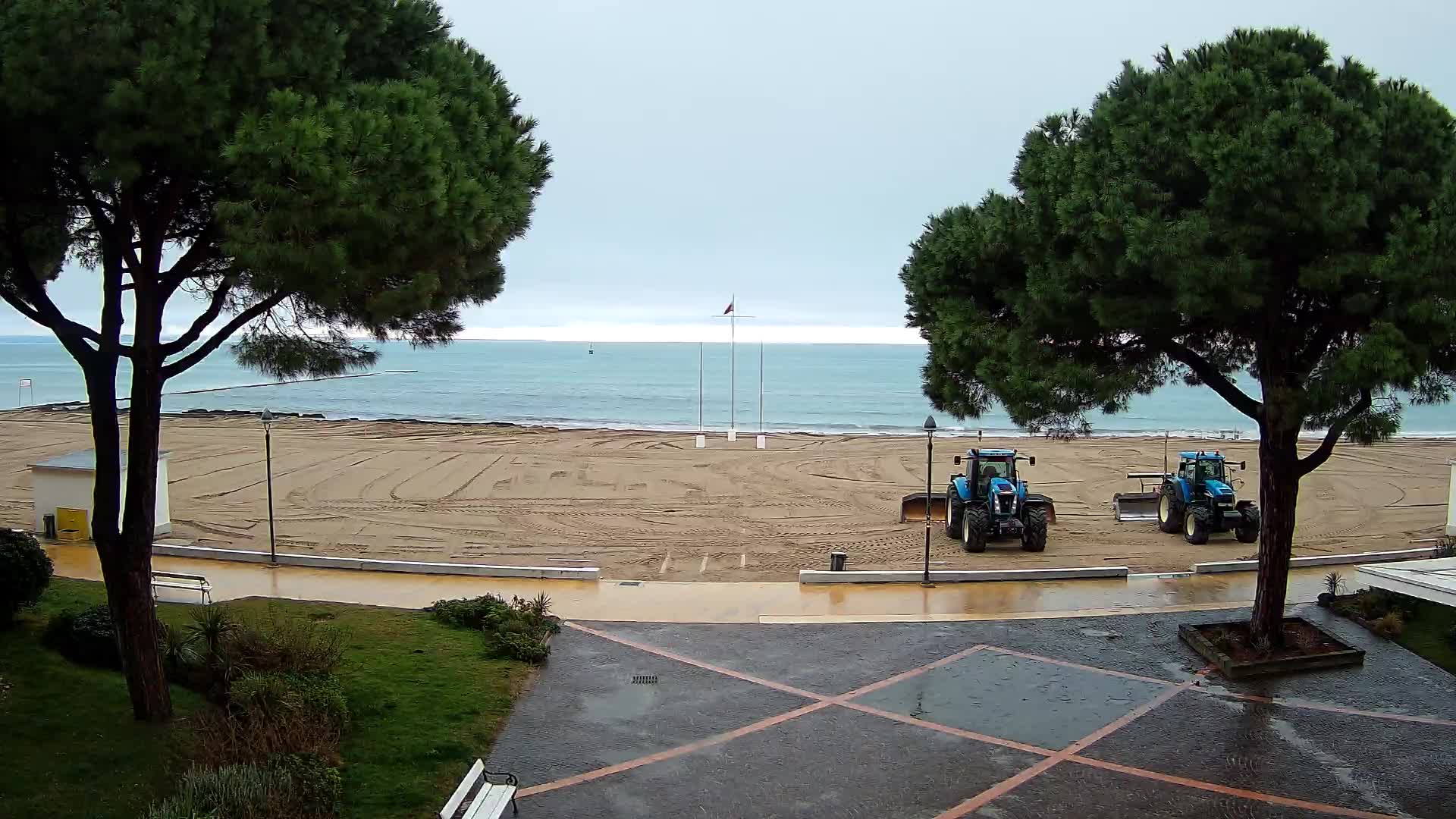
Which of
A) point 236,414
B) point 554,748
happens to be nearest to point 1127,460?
point 554,748

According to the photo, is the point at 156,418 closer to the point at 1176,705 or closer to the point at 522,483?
the point at 1176,705

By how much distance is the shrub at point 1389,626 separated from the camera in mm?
12055

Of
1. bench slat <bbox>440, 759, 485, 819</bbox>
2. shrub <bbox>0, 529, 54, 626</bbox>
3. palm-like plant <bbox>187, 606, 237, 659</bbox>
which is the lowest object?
bench slat <bbox>440, 759, 485, 819</bbox>

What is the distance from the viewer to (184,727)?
7.83m

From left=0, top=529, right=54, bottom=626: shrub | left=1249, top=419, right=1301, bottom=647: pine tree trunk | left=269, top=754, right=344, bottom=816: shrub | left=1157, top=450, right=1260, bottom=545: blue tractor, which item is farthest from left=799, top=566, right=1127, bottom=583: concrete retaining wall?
left=0, top=529, right=54, bottom=626: shrub

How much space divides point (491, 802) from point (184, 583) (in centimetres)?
966

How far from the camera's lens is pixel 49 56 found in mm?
6344

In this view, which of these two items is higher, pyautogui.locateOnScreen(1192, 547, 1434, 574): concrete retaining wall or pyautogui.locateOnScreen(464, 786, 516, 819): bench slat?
pyautogui.locateOnScreen(1192, 547, 1434, 574): concrete retaining wall

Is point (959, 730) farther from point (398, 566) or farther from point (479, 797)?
point (398, 566)

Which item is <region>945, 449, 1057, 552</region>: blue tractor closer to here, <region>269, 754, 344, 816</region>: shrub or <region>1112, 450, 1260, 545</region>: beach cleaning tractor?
<region>1112, 450, 1260, 545</region>: beach cleaning tractor

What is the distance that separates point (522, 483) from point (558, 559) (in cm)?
1070

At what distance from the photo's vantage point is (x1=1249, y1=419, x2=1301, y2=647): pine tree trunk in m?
10.8

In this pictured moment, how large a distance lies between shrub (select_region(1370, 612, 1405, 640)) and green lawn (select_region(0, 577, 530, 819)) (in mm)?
10597

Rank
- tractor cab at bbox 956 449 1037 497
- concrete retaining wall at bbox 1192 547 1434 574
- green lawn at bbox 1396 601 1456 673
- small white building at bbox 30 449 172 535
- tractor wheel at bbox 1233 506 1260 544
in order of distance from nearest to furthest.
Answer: green lawn at bbox 1396 601 1456 673 < concrete retaining wall at bbox 1192 547 1434 574 < small white building at bbox 30 449 172 535 < tractor wheel at bbox 1233 506 1260 544 < tractor cab at bbox 956 449 1037 497
